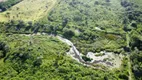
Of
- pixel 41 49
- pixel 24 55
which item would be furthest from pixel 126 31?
pixel 24 55

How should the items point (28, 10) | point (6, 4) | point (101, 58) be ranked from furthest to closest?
point (6, 4) < point (28, 10) < point (101, 58)

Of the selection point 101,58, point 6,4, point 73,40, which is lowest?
point 101,58

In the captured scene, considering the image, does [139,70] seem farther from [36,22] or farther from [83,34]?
[36,22]

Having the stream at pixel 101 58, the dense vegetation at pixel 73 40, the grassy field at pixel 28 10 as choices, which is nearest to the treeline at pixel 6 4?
the dense vegetation at pixel 73 40

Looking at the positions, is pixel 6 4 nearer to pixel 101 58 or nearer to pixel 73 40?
pixel 73 40

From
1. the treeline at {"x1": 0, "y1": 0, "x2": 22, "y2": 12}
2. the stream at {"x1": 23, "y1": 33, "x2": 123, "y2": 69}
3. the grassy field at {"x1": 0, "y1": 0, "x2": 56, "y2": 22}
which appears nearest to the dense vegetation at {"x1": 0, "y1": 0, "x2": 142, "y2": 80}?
the treeline at {"x1": 0, "y1": 0, "x2": 22, "y2": 12}

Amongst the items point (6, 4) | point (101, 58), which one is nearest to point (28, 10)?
point (6, 4)
